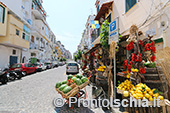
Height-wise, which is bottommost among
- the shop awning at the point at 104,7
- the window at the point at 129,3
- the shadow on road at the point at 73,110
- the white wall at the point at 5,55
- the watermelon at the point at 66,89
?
the shadow on road at the point at 73,110

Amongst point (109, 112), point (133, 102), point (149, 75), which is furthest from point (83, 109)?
point (149, 75)

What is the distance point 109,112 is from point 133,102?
3.76 ft

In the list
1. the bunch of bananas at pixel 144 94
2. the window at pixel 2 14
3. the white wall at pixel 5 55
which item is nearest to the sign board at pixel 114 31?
the bunch of bananas at pixel 144 94

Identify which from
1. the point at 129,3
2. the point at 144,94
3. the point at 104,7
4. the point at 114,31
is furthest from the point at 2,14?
the point at 144,94

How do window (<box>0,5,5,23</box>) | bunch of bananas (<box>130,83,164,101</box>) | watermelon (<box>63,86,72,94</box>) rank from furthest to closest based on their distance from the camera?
window (<box>0,5,5,23</box>) → watermelon (<box>63,86,72,94</box>) → bunch of bananas (<box>130,83,164,101</box>)

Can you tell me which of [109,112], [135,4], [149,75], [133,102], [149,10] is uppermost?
[135,4]

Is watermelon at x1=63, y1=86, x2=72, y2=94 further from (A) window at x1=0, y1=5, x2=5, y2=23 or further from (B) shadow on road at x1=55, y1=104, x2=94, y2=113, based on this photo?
(A) window at x1=0, y1=5, x2=5, y2=23

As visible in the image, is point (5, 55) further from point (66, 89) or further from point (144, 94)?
point (144, 94)

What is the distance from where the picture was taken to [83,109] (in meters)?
3.58

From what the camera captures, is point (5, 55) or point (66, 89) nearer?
point (66, 89)

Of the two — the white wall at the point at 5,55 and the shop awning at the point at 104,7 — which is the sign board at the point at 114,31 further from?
the white wall at the point at 5,55

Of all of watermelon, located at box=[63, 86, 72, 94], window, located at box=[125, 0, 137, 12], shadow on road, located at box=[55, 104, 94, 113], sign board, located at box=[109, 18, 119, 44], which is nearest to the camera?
watermelon, located at box=[63, 86, 72, 94]

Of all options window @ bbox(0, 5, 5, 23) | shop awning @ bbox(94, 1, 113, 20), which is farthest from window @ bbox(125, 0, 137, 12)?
window @ bbox(0, 5, 5, 23)

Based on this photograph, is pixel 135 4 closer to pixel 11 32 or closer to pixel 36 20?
pixel 11 32
